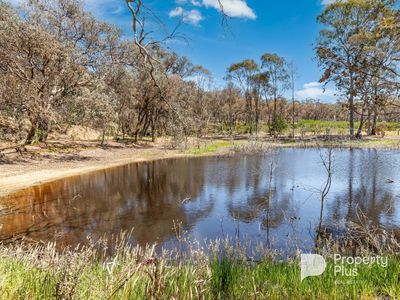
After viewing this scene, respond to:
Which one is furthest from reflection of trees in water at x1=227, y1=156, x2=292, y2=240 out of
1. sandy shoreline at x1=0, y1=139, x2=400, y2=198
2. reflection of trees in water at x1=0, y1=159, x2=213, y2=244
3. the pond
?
sandy shoreline at x1=0, y1=139, x2=400, y2=198

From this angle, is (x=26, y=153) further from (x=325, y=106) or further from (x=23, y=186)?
(x=325, y=106)

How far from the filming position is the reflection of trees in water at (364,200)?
413 inches

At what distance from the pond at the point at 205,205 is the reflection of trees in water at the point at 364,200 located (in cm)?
3

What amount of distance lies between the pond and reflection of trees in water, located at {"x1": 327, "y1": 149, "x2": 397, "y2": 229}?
0.03 metres

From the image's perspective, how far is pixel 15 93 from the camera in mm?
19891

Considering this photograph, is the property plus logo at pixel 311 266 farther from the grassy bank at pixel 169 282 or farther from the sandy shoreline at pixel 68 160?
the sandy shoreline at pixel 68 160

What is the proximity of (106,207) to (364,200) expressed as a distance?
34.5 ft

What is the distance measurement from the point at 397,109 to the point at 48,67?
2506cm

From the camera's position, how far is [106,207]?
521 inches

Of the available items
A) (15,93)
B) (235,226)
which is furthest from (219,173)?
(15,93)

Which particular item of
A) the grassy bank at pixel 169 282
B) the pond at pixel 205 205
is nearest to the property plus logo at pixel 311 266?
the grassy bank at pixel 169 282

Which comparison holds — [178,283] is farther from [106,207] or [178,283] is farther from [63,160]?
[63,160]

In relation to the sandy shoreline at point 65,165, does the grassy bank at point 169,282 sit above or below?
above

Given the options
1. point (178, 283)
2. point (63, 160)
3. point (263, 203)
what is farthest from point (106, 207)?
point (63, 160)
